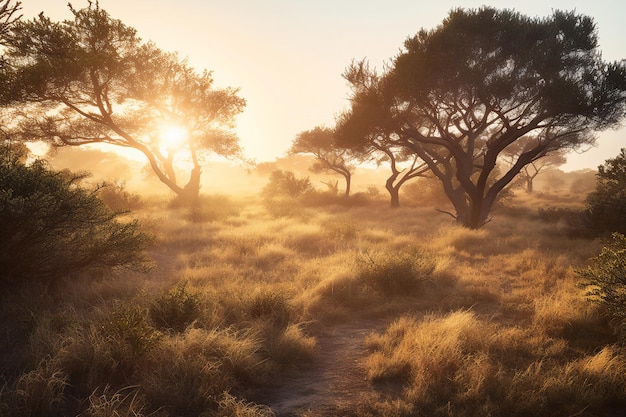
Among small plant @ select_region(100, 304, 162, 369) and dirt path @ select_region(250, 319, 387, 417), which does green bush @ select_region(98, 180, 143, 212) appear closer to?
small plant @ select_region(100, 304, 162, 369)

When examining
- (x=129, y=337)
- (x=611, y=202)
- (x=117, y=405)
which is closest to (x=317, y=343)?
(x=129, y=337)

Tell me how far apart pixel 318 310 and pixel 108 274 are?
503cm

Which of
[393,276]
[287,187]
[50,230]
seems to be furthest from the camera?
[287,187]

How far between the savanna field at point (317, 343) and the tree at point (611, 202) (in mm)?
3960

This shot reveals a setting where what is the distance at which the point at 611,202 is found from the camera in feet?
42.1

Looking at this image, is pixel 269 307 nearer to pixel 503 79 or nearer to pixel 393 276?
pixel 393 276

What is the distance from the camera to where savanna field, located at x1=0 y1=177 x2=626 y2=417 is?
13.0 feet

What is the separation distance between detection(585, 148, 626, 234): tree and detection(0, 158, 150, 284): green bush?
14.9 m

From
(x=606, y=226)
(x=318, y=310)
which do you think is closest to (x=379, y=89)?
(x=606, y=226)

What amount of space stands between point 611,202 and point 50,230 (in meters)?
16.4

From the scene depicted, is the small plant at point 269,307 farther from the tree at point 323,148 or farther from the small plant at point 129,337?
the tree at point 323,148

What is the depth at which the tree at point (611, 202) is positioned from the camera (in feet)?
40.8

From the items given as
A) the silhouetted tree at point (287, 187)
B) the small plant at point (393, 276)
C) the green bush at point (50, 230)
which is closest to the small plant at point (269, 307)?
the small plant at point (393, 276)

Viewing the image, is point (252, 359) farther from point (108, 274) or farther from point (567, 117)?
point (567, 117)
